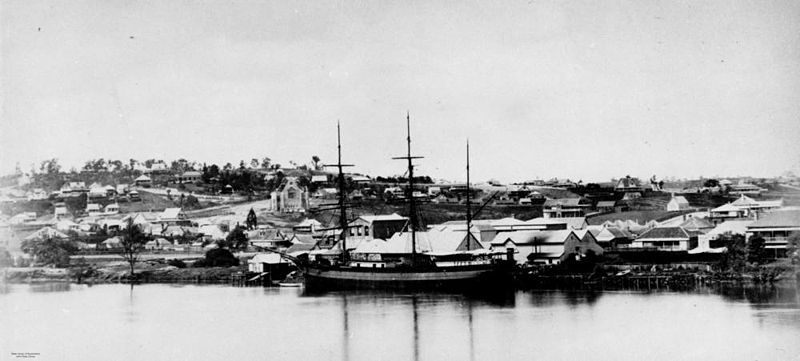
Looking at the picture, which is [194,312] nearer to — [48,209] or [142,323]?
[142,323]

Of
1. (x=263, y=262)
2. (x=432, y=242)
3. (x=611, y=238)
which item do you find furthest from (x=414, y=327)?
(x=611, y=238)

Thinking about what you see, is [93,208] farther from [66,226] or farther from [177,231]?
[66,226]

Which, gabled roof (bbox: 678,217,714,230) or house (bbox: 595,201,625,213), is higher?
house (bbox: 595,201,625,213)

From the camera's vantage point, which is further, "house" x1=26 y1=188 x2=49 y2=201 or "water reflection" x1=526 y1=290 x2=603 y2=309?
"house" x1=26 y1=188 x2=49 y2=201

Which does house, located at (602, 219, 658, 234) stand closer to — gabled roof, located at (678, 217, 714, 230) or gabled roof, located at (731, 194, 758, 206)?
gabled roof, located at (678, 217, 714, 230)

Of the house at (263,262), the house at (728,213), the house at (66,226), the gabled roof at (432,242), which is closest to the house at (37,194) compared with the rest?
the house at (66,226)

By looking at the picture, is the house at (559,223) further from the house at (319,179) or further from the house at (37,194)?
the house at (319,179)

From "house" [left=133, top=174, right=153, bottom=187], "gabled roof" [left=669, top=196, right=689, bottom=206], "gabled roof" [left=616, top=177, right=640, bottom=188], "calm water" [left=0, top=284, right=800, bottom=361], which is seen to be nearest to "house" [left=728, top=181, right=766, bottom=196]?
"gabled roof" [left=669, top=196, right=689, bottom=206]

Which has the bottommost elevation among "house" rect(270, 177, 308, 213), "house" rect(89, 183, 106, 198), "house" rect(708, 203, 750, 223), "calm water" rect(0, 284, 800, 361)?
"calm water" rect(0, 284, 800, 361)
